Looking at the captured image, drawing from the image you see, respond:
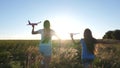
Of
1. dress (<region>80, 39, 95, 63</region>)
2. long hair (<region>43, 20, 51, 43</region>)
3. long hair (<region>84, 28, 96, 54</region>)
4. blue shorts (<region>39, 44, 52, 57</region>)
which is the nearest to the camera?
long hair (<region>84, 28, 96, 54</region>)

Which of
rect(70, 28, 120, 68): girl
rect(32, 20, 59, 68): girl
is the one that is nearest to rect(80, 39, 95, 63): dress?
rect(70, 28, 120, 68): girl

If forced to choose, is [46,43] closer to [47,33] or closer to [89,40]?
[47,33]

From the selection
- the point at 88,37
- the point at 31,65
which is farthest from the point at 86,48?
the point at 31,65

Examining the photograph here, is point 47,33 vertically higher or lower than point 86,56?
higher

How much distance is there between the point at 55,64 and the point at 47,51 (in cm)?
441

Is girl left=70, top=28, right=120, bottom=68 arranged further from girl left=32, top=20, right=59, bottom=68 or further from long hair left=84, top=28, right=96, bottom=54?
girl left=32, top=20, right=59, bottom=68

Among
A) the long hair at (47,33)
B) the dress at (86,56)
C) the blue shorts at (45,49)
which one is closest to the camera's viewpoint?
the dress at (86,56)

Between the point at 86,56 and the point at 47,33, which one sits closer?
the point at 86,56

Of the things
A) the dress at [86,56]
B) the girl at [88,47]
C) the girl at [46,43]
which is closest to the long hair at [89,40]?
the girl at [88,47]

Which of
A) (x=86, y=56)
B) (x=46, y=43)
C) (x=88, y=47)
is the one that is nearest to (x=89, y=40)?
(x=88, y=47)

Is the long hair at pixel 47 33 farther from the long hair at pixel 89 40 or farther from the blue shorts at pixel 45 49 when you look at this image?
the long hair at pixel 89 40

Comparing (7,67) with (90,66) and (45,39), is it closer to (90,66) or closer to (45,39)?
(45,39)

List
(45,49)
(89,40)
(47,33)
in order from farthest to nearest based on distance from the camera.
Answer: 1. (47,33)
2. (45,49)
3. (89,40)

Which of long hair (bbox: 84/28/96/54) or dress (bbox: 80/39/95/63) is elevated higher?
long hair (bbox: 84/28/96/54)
